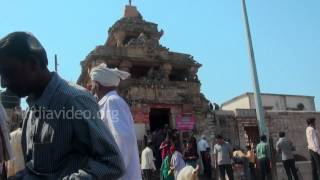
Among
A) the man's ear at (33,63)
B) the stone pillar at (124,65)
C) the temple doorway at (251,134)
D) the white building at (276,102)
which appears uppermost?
the stone pillar at (124,65)

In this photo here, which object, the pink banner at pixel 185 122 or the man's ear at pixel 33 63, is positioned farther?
the pink banner at pixel 185 122

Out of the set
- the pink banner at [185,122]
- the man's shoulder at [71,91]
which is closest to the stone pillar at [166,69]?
the pink banner at [185,122]

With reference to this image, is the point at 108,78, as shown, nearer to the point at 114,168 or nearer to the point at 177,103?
the point at 114,168

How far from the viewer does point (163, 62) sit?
26094 millimetres

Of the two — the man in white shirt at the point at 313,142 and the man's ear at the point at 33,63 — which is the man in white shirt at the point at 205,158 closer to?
the man in white shirt at the point at 313,142

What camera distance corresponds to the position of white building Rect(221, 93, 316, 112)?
128 ft

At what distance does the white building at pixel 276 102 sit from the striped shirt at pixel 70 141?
36807mm

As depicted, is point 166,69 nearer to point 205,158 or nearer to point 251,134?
point 251,134

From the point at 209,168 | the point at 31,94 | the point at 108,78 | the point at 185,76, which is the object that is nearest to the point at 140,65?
the point at 185,76

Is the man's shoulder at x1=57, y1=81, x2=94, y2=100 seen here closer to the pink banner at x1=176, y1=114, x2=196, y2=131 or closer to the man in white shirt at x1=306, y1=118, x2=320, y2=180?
the man in white shirt at x1=306, y1=118, x2=320, y2=180

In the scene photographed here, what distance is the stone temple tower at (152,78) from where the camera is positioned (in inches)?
934

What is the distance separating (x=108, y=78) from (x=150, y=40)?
2143cm

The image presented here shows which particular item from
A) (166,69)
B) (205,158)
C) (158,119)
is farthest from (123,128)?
(158,119)

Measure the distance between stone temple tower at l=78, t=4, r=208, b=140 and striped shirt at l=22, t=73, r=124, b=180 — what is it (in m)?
20.1
